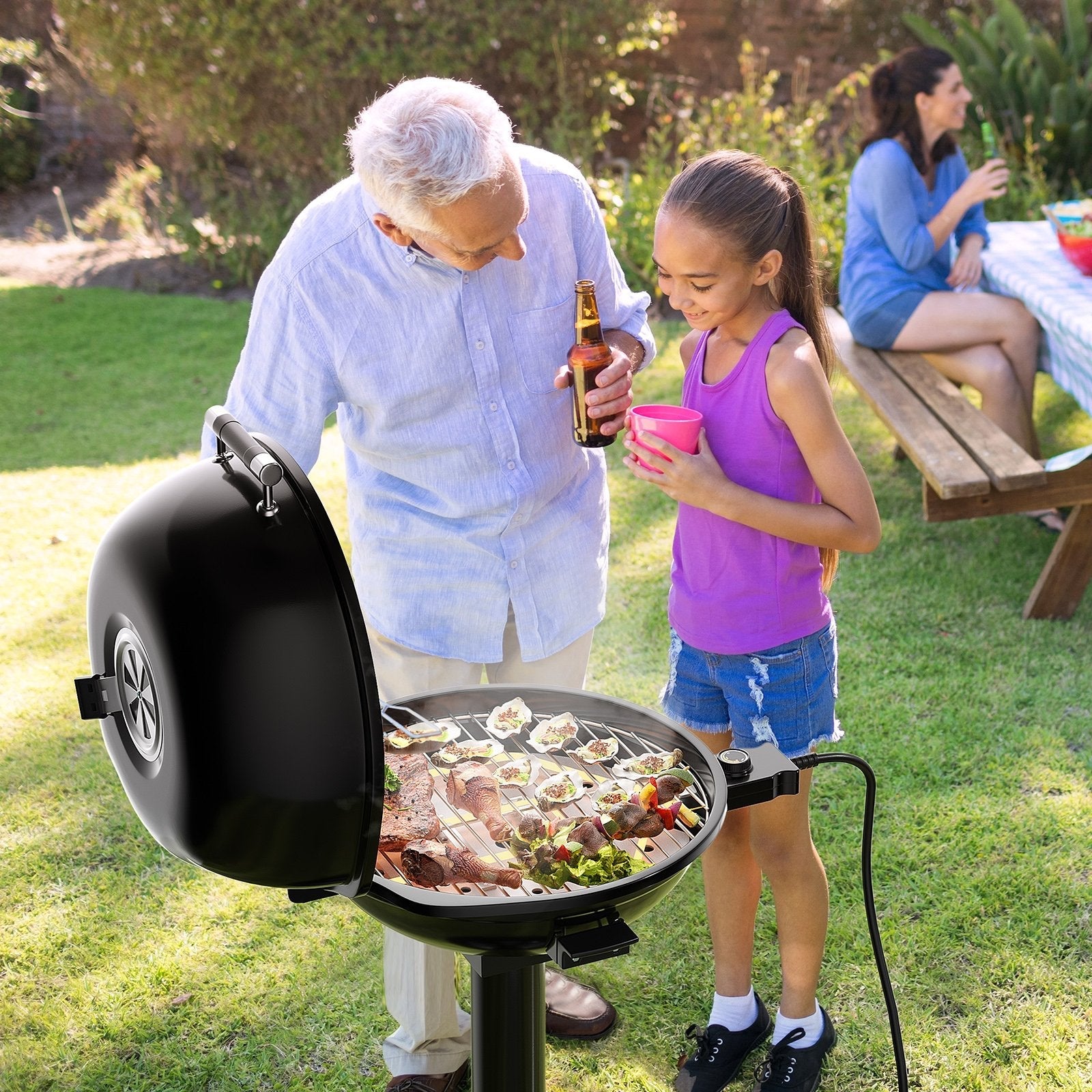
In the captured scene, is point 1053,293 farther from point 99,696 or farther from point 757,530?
point 99,696

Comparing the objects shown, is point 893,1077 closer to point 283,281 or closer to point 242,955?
point 242,955

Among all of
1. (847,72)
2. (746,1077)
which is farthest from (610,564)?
(847,72)

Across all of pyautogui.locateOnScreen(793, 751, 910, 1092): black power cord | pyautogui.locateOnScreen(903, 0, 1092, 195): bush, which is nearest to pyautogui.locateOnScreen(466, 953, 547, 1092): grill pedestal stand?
pyautogui.locateOnScreen(793, 751, 910, 1092): black power cord

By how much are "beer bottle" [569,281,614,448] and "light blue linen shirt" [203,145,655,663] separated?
11cm

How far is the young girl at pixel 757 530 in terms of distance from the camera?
1932 mm

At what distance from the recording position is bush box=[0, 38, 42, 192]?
11.5 meters

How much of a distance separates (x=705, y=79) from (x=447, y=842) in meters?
9.66

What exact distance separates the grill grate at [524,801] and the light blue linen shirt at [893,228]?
10.4ft

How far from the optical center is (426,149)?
174cm

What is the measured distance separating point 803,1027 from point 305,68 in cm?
749

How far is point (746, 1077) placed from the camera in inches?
93.5

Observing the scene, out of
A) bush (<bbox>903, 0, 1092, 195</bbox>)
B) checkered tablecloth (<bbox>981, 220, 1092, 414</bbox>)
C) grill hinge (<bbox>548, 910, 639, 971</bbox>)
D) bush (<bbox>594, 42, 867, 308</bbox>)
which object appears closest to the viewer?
grill hinge (<bbox>548, 910, 639, 971</bbox>)

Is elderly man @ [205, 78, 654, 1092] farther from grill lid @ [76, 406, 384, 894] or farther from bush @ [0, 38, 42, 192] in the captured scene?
bush @ [0, 38, 42, 192]

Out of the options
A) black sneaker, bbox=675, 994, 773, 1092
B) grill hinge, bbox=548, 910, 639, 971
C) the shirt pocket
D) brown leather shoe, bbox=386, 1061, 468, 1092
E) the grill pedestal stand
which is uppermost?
the shirt pocket
